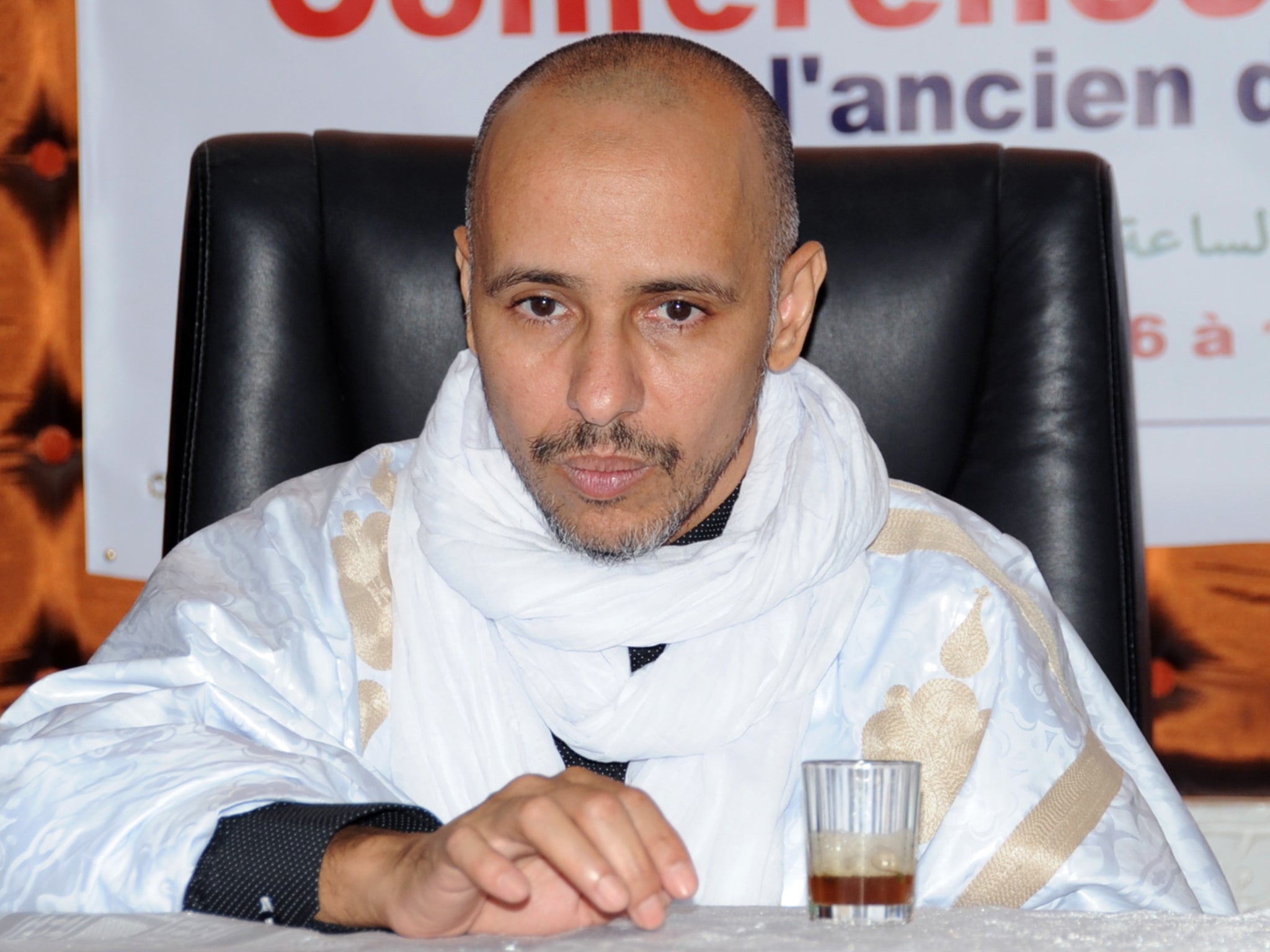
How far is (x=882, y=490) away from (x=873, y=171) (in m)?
0.32

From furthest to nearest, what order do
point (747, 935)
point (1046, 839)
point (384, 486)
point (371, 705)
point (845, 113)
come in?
point (845, 113)
point (384, 486)
point (371, 705)
point (1046, 839)
point (747, 935)

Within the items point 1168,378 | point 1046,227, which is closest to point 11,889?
point 1046,227

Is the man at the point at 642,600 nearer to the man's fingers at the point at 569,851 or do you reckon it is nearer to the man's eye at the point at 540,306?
the man's eye at the point at 540,306

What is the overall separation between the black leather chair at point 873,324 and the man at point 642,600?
56 millimetres

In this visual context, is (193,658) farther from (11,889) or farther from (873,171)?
(873,171)

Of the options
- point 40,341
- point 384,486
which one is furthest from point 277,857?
point 40,341

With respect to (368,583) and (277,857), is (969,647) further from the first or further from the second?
(277,857)

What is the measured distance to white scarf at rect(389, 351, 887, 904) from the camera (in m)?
1.27

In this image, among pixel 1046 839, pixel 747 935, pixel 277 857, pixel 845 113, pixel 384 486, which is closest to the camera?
pixel 747 935

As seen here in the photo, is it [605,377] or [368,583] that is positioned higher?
[605,377]

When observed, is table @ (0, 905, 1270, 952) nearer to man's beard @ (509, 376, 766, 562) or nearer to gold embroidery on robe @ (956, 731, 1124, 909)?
gold embroidery on robe @ (956, 731, 1124, 909)

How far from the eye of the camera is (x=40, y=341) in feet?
6.45

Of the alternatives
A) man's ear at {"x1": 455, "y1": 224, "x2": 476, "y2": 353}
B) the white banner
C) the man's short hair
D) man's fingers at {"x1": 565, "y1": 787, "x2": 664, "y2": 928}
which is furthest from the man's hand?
the white banner

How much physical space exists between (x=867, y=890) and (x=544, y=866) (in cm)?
17
